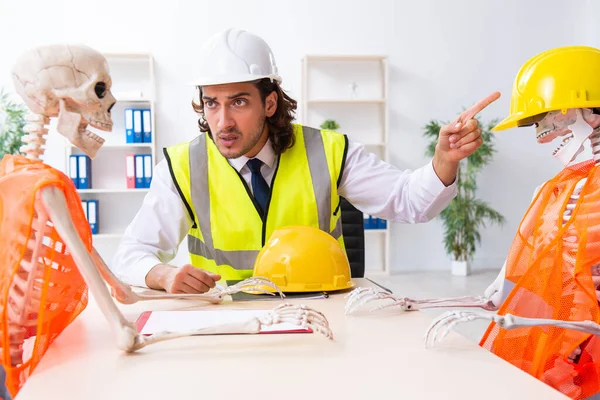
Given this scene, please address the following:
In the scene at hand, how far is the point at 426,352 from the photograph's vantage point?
1.02 meters

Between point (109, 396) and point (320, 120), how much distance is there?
5.29 meters

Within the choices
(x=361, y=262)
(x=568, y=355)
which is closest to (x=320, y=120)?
(x=361, y=262)

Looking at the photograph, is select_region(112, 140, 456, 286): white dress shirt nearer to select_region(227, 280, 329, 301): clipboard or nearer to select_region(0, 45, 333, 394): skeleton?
select_region(227, 280, 329, 301): clipboard

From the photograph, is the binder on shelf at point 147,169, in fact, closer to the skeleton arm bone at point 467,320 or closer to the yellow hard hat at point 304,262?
the yellow hard hat at point 304,262

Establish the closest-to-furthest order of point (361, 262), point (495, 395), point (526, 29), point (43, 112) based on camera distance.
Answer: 1. point (495, 395)
2. point (43, 112)
3. point (361, 262)
4. point (526, 29)

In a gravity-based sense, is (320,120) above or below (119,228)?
above

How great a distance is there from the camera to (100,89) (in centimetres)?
120

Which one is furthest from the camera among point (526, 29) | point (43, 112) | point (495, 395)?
point (526, 29)

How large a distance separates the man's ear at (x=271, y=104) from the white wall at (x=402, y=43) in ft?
12.2

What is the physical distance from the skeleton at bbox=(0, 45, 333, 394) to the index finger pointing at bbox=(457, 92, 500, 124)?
703 mm

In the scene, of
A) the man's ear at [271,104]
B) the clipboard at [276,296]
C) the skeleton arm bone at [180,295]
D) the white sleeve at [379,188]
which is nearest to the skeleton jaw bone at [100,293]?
the skeleton arm bone at [180,295]

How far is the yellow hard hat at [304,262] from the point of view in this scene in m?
1.56

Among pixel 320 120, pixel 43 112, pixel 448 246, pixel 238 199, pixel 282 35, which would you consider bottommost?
pixel 448 246

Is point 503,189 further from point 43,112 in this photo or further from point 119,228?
point 43,112
